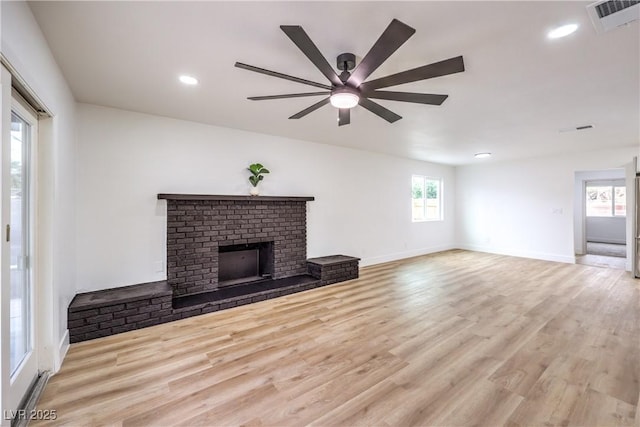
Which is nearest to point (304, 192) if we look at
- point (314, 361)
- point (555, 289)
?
point (314, 361)

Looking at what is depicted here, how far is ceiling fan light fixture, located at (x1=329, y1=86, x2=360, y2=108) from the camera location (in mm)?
2121

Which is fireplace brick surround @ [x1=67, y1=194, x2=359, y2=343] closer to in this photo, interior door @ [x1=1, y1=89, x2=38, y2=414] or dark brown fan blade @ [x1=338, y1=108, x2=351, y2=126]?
interior door @ [x1=1, y1=89, x2=38, y2=414]

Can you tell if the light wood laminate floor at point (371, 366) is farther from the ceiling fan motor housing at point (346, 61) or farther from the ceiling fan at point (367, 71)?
the ceiling fan motor housing at point (346, 61)

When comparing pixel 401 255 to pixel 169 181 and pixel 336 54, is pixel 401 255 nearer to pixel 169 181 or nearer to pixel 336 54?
pixel 169 181

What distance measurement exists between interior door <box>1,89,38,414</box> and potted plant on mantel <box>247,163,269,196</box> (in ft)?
7.85

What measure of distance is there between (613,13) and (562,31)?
0.24 metres

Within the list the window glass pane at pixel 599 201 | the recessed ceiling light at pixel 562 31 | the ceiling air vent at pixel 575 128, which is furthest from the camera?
the window glass pane at pixel 599 201

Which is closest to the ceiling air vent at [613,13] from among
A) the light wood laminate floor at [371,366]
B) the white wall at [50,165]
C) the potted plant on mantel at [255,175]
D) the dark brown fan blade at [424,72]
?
the dark brown fan blade at [424,72]

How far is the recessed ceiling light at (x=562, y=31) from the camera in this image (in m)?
1.86

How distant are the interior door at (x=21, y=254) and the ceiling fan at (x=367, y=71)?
160 cm

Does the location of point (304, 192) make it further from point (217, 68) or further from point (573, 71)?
point (573, 71)

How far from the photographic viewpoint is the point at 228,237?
409 cm

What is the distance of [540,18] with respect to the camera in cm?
178

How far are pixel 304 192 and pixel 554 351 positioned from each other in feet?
12.6
